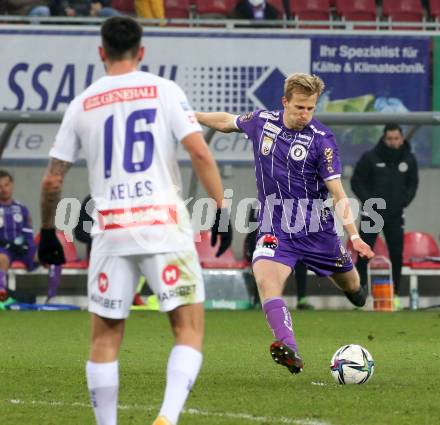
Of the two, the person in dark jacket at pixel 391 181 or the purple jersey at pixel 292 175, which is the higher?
the purple jersey at pixel 292 175

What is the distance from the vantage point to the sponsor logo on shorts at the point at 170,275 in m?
5.62

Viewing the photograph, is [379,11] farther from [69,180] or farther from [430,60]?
[69,180]

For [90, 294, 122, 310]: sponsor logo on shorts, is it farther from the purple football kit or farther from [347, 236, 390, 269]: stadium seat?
[347, 236, 390, 269]: stadium seat

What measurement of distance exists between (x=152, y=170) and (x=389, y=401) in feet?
8.40

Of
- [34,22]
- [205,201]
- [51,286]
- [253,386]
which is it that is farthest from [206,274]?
[253,386]

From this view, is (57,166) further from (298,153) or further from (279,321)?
(298,153)

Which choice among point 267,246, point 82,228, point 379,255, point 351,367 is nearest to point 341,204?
point 267,246

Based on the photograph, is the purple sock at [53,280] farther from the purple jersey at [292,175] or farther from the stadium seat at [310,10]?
the purple jersey at [292,175]

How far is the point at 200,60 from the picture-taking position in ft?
57.5

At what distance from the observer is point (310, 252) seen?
29.2ft

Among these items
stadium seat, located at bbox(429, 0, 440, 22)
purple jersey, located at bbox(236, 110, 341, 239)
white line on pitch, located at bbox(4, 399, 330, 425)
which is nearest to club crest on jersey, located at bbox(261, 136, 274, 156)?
purple jersey, located at bbox(236, 110, 341, 239)

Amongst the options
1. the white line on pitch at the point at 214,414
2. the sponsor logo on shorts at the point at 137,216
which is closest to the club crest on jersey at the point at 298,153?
the white line on pitch at the point at 214,414

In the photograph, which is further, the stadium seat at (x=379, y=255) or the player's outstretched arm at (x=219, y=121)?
the stadium seat at (x=379, y=255)

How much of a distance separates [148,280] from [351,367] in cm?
301
